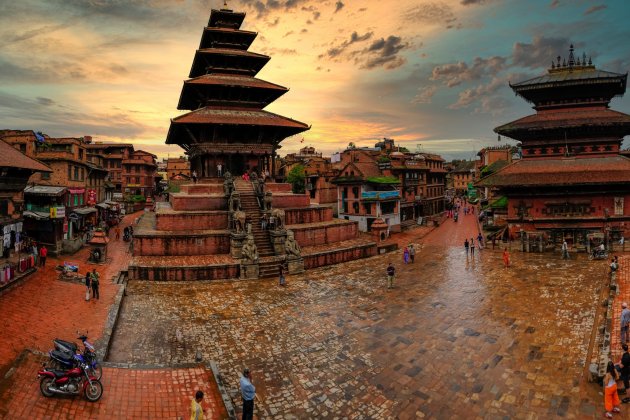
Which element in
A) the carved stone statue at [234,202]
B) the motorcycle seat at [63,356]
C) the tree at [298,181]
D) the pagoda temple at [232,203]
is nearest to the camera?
the motorcycle seat at [63,356]

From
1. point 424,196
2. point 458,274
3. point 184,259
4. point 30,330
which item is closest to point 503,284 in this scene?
point 458,274

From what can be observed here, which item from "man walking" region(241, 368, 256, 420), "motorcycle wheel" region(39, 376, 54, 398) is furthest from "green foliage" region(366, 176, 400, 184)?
"motorcycle wheel" region(39, 376, 54, 398)

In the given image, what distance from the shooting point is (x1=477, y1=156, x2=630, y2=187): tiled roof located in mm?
29172

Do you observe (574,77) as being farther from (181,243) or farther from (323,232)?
(181,243)

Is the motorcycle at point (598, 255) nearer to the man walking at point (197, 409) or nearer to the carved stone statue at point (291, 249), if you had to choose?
the carved stone statue at point (291, 249)

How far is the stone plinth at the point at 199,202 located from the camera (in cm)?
2789

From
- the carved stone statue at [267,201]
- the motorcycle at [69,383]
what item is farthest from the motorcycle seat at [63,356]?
the carved stone statue at [267,201]

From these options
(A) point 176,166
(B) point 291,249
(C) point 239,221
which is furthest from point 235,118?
(A) point 176,166

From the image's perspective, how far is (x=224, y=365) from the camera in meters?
11.9

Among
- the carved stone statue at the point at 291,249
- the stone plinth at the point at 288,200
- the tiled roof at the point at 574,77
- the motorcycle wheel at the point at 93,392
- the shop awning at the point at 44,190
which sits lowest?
the motorcycle wheel at the point at 93,392

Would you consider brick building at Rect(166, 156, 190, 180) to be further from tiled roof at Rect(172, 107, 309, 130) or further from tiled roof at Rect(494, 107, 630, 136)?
tiled roof at Rect(494, 107, 630, 136)

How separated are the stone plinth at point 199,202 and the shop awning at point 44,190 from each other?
7.62 m

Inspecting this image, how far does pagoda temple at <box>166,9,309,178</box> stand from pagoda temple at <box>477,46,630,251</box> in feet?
62.9

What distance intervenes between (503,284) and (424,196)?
39586mm
